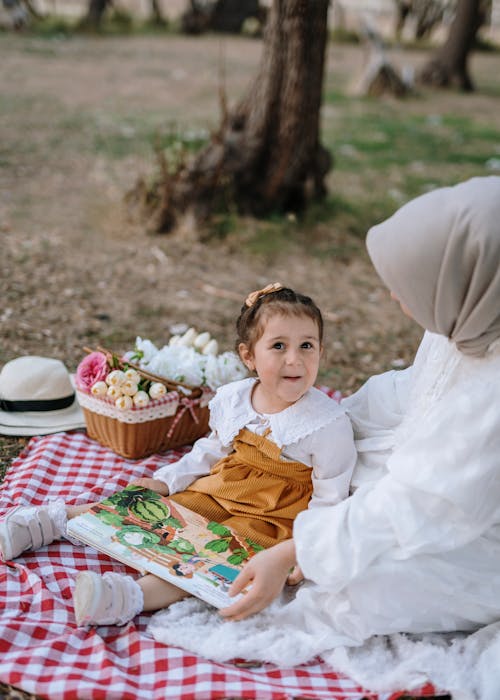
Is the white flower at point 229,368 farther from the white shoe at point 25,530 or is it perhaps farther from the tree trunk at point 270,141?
the tree trunk at point 270,141

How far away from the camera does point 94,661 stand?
7.55ft

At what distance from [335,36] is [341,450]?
16244 mm

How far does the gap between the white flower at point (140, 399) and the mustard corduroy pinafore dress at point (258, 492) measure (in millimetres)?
622

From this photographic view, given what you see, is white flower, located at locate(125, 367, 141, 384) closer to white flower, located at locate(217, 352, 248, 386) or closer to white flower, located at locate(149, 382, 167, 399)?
white flower, located at locate(149, 382, 167, 399)

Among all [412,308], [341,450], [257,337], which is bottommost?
[341,450]

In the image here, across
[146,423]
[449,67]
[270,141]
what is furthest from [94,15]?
[146,423]

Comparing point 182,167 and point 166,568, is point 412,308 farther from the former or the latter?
point 182,167

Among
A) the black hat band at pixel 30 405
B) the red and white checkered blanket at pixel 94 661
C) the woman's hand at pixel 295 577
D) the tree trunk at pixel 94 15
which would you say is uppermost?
the tree trunk at pixel 94 15

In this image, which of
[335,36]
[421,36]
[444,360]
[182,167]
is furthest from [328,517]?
[421,36]

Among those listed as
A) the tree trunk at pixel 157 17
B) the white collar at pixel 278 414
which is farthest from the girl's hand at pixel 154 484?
the tree trunk at pixel 157 17

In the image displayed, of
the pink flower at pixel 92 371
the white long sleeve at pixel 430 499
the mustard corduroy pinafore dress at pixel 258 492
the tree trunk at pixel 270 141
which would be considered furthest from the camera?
the tree trunk at pixel 270 141

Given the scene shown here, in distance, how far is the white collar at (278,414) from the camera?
8.93ft

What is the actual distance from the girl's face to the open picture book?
529 mm

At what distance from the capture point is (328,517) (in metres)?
2.31
